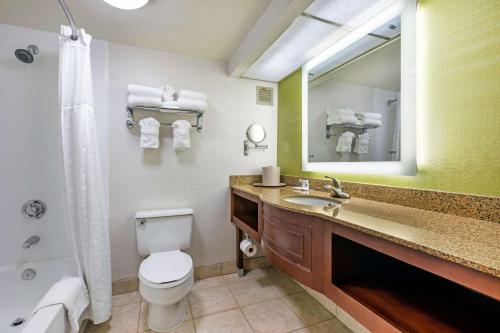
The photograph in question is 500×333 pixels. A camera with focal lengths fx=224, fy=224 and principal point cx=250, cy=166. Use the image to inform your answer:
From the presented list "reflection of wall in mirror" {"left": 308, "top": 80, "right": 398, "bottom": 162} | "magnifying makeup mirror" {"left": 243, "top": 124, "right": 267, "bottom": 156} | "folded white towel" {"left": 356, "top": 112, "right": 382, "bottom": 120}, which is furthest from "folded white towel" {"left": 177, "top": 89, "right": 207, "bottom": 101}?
"folded white towel" {"left": 356, "top": 112, "right": 382, "bottom": 120}

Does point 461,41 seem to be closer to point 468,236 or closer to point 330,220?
point 468,236

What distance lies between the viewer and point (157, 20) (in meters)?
1.59

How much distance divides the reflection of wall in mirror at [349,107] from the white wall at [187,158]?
0.59 metres

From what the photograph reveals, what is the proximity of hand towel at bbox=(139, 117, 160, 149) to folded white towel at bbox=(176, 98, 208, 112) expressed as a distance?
0.84 feet

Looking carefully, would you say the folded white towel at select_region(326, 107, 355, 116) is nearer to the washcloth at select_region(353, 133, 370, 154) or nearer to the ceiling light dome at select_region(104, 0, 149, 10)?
the washcloth at select_region(353, 133, 370, 154)

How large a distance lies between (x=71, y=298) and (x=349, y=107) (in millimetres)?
2169

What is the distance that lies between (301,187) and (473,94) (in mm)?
1195

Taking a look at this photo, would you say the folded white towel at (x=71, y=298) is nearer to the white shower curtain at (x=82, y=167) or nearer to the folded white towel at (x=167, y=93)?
the white shower curtain at (x=82, y=167)

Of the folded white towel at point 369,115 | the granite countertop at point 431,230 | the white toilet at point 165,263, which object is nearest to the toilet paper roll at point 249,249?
the white toilet at point 165,263

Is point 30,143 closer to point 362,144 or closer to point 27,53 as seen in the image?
point 27,53

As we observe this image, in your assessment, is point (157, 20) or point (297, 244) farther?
point (157, 20)

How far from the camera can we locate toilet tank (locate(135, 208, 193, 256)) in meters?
1.85

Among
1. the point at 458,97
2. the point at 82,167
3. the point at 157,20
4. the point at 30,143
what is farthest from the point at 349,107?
the point at 30,143

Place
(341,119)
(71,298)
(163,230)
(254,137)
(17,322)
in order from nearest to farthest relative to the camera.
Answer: (71,298) < (17,322) < (341,119) < (163,230) < (254,137)
